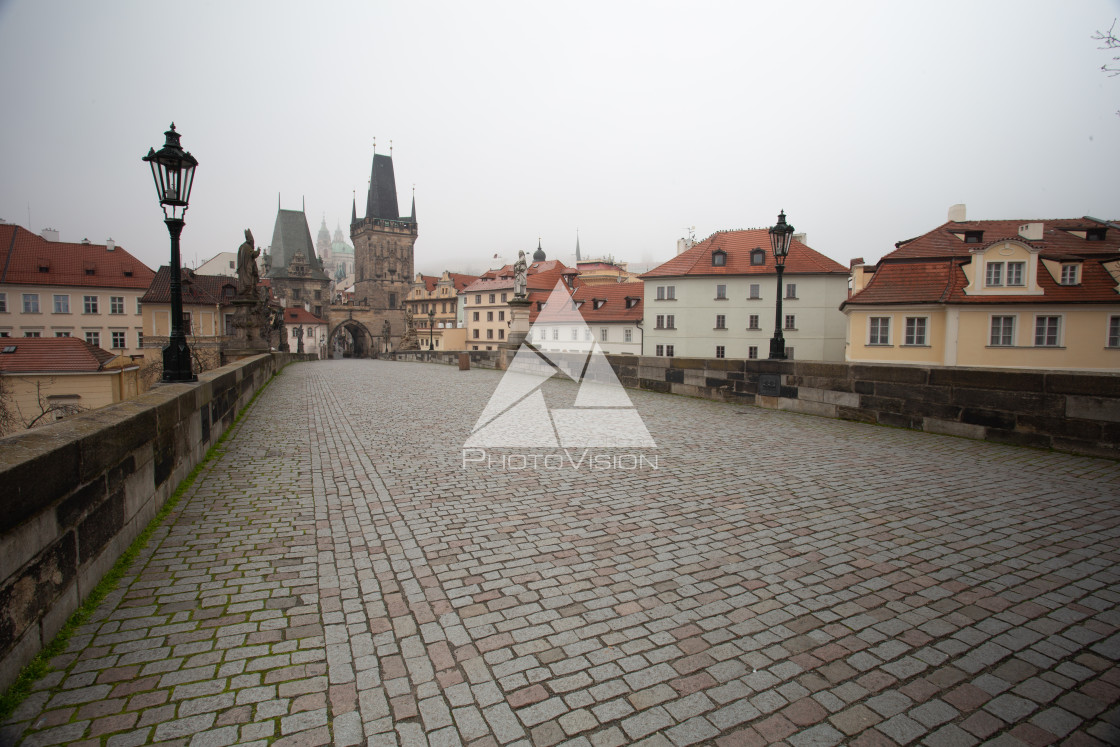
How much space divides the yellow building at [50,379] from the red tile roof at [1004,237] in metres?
36.9

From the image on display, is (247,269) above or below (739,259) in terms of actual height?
below

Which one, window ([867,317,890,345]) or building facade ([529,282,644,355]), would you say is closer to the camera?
window ([867,317,890,345])

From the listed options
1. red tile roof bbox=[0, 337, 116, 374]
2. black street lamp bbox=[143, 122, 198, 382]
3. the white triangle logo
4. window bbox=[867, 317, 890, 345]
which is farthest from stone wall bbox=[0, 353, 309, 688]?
window bbox=[867, 317, 890, 345]

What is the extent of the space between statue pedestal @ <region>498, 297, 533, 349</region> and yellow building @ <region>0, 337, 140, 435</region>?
16.2 metres

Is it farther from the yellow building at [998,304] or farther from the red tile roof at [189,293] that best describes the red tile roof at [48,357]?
the yellow building at [998,304]

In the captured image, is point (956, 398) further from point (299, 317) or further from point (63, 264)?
point (299, 317)

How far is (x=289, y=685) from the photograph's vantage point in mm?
2551

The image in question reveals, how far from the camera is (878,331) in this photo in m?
27.6

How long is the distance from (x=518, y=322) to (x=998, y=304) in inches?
820

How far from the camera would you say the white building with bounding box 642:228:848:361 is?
131ft

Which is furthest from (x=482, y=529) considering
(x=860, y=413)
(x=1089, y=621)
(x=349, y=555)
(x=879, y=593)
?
(x=860, y=413)

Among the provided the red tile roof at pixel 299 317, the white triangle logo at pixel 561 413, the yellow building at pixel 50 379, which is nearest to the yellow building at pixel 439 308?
the red tile roof at pixel 299 317

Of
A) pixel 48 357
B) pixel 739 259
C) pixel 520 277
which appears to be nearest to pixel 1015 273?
pixel 739 259

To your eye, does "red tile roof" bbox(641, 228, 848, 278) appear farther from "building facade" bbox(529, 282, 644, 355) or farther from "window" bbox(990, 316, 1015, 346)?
"window" bbox(990, 316, 1015, 346)
